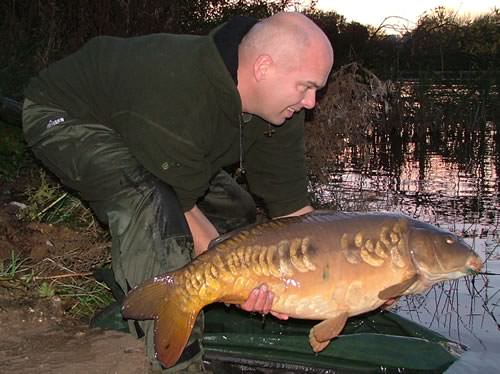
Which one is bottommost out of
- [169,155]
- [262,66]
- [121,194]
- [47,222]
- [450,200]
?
[450,200]

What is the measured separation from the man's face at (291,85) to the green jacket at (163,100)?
A: 0.12 metres

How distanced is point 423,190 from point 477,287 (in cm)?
312

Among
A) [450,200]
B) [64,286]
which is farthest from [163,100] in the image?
[450,200]

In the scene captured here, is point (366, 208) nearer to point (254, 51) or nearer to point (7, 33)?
point (254, 51)

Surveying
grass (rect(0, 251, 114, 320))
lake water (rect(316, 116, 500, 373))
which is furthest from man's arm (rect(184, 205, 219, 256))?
lake water (rect(316, 116, 500, 373))

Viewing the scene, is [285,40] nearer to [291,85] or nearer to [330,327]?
[291,85]

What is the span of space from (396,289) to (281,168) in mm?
1208

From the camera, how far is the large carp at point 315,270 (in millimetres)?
2223

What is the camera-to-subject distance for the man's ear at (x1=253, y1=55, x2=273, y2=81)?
8.78 feet

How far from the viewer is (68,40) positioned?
7.19 metres

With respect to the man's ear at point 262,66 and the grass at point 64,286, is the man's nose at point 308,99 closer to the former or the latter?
the man's ear at point 262,66

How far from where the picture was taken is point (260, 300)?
7.48 ft

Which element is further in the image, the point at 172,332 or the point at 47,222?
the point at 47,222

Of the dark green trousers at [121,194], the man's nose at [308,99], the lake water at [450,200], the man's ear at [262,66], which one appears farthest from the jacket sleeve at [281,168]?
the lake water at [450,200]
